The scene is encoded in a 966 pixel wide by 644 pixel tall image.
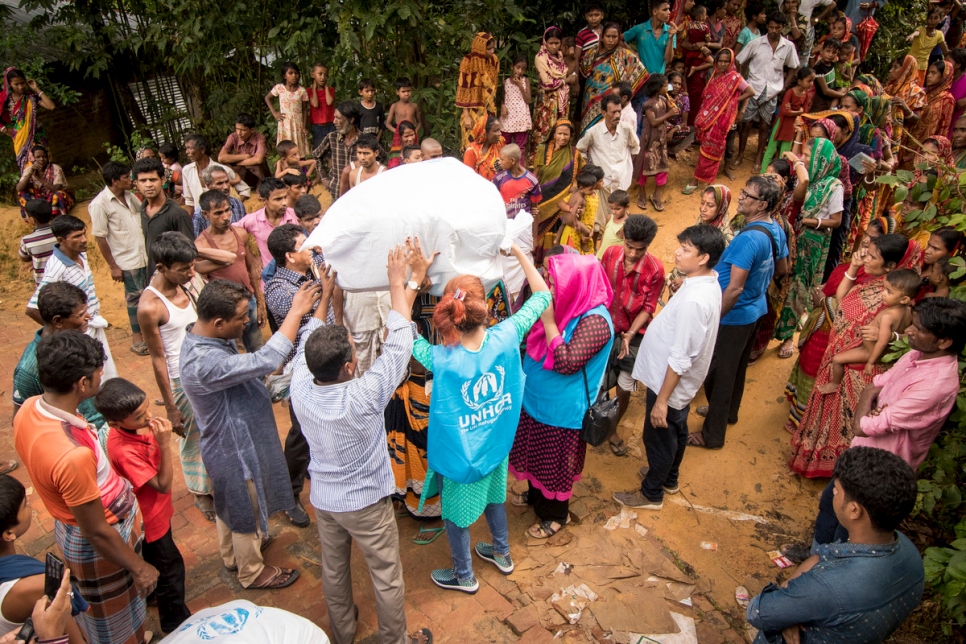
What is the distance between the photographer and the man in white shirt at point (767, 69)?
8148mm

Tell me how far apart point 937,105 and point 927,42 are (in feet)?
4.66

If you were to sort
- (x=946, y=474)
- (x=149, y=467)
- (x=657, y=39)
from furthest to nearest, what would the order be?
(x=657, y=39) < (x=946, y=474) < (x=149, y=467)

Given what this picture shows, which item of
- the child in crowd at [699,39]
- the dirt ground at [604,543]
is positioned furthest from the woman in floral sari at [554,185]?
the child in crowd at [699,39]

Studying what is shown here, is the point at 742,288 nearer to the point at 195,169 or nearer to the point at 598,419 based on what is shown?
the point at 598,419

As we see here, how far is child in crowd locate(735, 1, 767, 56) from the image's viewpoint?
8609 mm

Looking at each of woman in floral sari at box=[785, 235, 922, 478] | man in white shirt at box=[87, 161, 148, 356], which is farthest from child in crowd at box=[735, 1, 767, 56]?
man in white shirt at box=[87, 161, 148, 356]

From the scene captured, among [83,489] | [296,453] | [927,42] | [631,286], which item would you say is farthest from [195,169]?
[927,42]

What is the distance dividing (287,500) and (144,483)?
31.1 inches

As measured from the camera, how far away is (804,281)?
5.61 metres

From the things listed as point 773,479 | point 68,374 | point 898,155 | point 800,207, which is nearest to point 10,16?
point 68,374

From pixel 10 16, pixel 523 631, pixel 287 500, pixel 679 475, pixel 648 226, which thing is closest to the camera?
pixel 523 631

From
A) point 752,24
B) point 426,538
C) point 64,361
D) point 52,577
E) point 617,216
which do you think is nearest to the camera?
point 52,577

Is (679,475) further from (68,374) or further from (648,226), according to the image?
(68,374)

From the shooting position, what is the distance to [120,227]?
557cm
